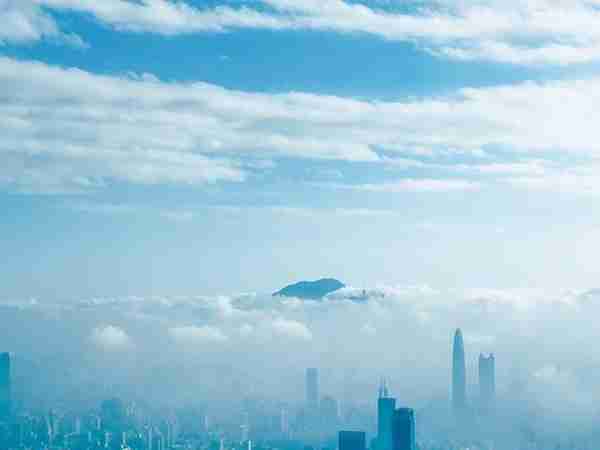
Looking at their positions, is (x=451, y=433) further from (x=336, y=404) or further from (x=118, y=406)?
(x=118, y=406)

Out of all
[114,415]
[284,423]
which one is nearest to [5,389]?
[114,415]

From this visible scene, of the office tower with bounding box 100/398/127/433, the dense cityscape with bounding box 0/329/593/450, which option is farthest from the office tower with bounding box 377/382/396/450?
the office tower with bounding box 100/398/127/433

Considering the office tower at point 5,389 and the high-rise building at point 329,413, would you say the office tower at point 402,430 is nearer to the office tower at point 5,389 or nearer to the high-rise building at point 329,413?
the high-rise building at point 329,413

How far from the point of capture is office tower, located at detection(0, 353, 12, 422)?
148m

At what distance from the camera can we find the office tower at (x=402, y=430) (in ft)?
336

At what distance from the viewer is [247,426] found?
142500 mm

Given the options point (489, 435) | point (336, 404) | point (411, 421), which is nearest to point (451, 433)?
point (489, 435)

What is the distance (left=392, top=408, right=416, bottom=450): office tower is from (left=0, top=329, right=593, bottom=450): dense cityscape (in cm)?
498

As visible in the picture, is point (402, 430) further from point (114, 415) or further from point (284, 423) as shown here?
point (114, 415)

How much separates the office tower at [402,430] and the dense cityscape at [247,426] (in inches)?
196

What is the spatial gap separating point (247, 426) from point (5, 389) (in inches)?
1585

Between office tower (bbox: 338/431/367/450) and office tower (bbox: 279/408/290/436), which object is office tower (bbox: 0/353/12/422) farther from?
office tower (bbox: 338/431/367/450)

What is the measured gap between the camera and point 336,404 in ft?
491

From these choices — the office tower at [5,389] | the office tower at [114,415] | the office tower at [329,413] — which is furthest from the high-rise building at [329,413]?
the office tower at [5,389]
